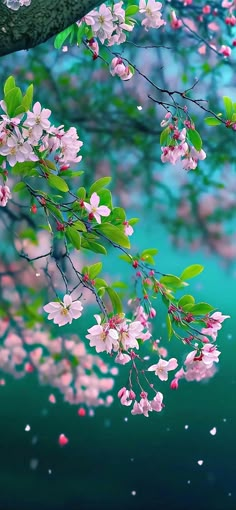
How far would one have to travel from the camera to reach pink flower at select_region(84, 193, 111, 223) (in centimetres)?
131

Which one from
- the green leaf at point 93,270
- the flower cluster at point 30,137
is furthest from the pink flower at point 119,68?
the green leaf at point 93,270

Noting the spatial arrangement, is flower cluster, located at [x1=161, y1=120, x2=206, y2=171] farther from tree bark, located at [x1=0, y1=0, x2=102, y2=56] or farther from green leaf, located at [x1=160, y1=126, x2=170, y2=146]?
tree bark, located at [x1=0, y1=0, x2=102, y2=56]

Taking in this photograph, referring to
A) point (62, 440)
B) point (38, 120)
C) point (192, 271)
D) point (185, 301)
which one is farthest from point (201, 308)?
point (62, 440)

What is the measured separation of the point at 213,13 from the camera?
2904 millimetres

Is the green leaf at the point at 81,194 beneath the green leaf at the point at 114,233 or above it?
above

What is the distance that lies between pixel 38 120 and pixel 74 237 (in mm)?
204

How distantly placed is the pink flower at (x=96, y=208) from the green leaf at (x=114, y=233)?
0.8 inches

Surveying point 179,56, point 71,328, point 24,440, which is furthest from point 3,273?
point 179,56

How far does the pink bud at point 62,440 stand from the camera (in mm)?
2999

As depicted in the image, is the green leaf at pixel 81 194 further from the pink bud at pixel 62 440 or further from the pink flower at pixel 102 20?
the pink bud at pixel 62 440

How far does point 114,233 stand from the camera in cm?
130

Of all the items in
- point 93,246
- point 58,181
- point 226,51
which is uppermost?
point 226,51

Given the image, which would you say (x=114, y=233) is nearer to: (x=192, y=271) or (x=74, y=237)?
(x=74, y=237)

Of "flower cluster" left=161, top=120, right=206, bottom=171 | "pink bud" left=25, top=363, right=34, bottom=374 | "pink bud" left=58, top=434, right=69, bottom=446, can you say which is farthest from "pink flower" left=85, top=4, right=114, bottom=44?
"pink bud" left=58, top=434, right=69, bottom=446
